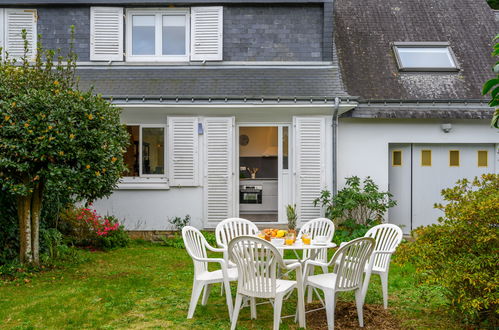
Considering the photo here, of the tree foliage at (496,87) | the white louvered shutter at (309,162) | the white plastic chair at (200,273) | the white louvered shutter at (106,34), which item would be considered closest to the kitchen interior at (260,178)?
the white louvered shutter at (309,162)

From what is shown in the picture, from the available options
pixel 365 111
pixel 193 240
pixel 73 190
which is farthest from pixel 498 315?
pixel 365 111

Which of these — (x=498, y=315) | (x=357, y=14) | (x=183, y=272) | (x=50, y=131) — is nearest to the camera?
(x=498, y=315)

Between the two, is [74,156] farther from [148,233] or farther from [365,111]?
[365,111]

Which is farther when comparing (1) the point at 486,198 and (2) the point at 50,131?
(2) the point at 50,131

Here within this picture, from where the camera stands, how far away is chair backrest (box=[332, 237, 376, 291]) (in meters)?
5.34

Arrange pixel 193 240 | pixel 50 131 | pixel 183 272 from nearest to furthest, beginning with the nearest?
pixel 193 240 → pixel 50 131 → pixel 183 272

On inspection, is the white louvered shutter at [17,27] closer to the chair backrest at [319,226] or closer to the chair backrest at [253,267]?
the chair backrest at [319,226]

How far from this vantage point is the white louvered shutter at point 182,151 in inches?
432

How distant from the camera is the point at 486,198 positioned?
5098 millimetres

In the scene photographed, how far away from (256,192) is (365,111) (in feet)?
10.0

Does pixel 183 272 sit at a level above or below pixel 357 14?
below

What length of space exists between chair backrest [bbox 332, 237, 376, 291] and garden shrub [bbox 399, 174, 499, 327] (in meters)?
0.40

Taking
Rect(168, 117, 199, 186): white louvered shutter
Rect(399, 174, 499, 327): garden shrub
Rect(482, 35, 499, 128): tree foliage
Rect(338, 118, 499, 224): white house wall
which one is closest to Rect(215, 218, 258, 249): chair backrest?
Rect(399, 174, 499, 327): garden shrub

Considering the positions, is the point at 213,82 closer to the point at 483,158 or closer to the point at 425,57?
the point at 425,57
